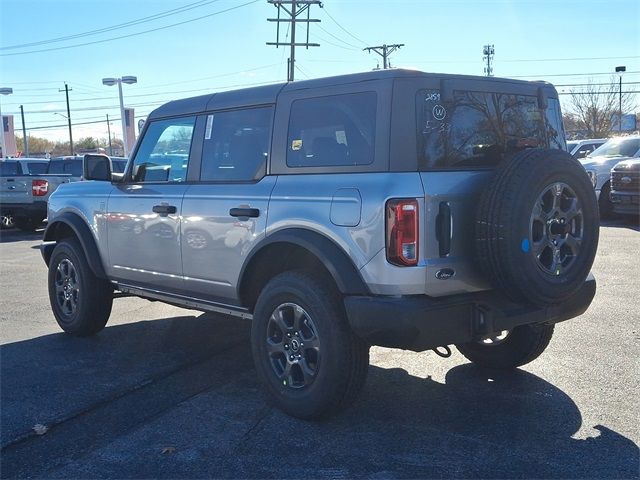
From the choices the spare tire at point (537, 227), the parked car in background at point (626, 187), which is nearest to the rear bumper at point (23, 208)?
the parked car in background at point (626, 187)

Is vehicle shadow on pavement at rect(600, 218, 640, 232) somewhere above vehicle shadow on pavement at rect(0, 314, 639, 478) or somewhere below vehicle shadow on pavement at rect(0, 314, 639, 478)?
above

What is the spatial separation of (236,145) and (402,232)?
1.73 metres

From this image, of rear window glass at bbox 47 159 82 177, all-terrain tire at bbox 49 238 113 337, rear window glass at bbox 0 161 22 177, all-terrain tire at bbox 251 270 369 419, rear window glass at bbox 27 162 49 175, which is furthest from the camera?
rear window glass at bbox 47 159 82 177

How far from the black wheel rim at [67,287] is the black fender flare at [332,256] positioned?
115 inches

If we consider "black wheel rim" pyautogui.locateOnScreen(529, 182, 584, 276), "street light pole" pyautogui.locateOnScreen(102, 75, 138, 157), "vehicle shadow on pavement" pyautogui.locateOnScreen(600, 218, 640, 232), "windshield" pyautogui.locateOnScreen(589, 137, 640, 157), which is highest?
"street light pole" pyautogui.locateOnScreen(102, 75, 138, 157)

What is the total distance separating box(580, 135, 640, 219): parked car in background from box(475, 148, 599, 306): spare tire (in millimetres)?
11998

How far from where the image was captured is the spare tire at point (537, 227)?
3.63 meters

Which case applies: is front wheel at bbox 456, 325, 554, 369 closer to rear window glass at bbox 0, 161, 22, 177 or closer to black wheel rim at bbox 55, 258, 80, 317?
black wheel rim at bbox 55, 258, 80, 317

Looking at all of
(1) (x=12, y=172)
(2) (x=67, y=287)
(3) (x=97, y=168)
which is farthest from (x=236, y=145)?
(1) (x=12, y=172)

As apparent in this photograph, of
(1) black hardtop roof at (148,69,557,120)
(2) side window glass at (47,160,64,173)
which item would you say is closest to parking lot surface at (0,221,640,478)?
(1) black hardtop roof at (148,69,557,120)

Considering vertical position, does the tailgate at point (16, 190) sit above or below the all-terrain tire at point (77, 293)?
above

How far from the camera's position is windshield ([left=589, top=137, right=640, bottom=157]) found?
52.5 feet

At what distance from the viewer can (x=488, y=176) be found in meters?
3.97

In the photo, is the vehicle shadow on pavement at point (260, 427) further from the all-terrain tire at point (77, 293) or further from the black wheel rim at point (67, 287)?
the black wheel rim at point (67, 287)
